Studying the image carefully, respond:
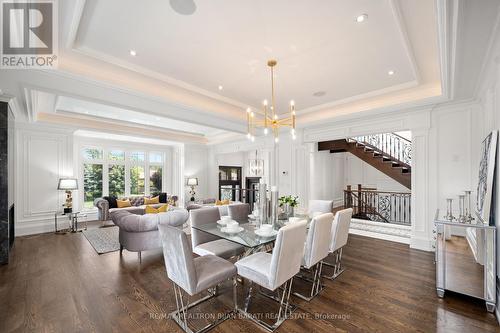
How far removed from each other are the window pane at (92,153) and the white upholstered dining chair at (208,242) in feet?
20.2

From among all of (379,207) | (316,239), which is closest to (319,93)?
(316,239)

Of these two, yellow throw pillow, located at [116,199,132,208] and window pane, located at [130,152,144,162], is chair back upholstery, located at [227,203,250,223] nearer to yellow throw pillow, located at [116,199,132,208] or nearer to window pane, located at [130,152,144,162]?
yellow throw pillow, located at [116,199,132,208]

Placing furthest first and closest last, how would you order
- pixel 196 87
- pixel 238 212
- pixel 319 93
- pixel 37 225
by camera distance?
pixel 37 225
pixel 319 93
pixel 196 87
pixel 238 212

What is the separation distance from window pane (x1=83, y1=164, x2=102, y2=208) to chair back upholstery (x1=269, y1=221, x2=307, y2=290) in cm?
764

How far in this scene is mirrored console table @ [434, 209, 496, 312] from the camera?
2.29 metres

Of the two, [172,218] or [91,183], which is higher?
[91,183]

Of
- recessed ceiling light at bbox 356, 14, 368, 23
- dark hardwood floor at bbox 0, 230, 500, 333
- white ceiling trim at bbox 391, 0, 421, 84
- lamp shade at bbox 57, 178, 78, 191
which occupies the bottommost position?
dark hardwood floor at bbox 0, 230, 500, 333

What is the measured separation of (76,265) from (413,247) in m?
5.96

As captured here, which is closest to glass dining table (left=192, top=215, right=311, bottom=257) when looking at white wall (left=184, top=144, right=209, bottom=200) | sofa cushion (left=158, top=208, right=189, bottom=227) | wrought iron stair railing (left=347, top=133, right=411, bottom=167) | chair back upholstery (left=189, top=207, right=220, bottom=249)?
chair back upholstery (left=189, top=207, right=220, bottom=249)

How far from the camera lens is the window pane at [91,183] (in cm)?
726

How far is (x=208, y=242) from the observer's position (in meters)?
3.23

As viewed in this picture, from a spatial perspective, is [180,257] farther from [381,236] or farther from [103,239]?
[381,236]

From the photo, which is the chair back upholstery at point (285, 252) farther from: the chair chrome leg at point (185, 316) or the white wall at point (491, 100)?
the white wall at point (491, 100)

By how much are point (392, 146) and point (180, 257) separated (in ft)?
24.1
